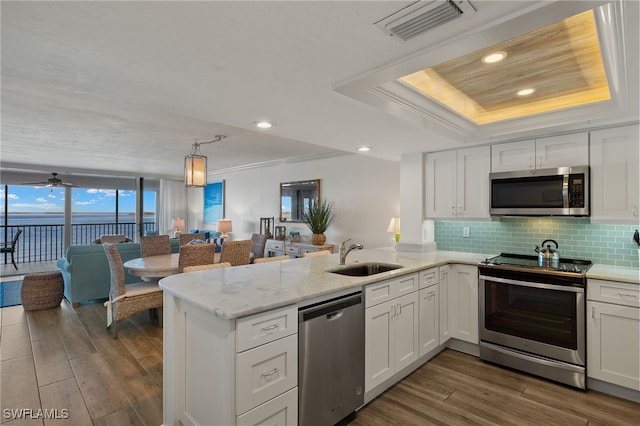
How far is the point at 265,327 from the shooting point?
1.63 meters

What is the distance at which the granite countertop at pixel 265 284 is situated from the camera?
1.64 m

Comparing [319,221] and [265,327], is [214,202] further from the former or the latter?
[265,327]

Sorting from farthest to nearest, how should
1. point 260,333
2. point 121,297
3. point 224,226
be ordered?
1. point 224,226
2. point 121,297
3. point 260,333

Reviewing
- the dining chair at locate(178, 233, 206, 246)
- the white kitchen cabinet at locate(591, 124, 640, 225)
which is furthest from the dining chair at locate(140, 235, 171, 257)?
the white kitchen cabinet at locate(591, 124, 640, 225)

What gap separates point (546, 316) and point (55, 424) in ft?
12.2

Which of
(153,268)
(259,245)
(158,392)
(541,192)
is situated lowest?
(158,392)

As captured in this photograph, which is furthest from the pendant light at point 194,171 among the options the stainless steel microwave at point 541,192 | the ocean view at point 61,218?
the ocean view at point 61,218

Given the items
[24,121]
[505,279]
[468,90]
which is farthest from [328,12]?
[24,121]

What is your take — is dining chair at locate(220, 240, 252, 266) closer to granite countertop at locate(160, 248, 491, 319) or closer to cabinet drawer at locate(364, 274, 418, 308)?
granite countertop at locate(160, 248, 491, 319)

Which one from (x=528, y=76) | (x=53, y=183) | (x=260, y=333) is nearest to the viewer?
(x=260, y=333)

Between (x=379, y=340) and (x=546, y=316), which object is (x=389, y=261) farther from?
(x=546, y=316)

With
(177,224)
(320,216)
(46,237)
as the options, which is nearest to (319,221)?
(320,216)

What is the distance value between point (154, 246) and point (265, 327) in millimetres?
3814

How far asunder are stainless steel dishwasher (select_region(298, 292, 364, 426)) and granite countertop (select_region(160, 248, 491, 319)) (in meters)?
0.13
